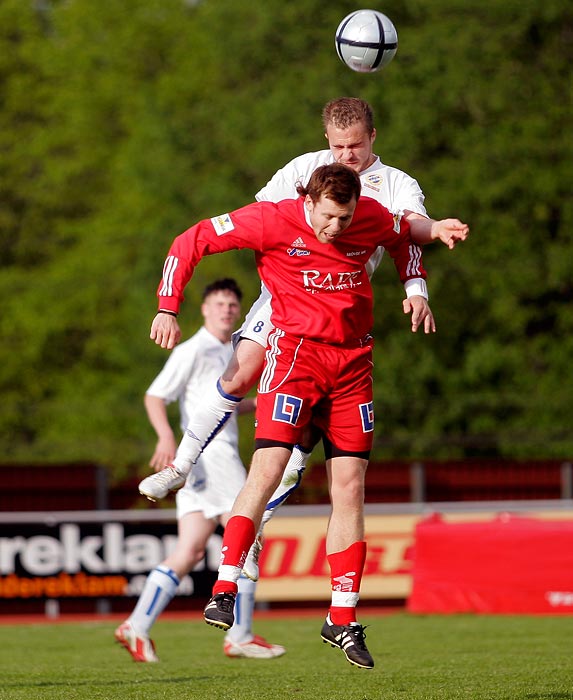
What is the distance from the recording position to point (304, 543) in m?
16.2

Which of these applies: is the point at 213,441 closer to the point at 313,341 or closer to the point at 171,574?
the point at 171,574

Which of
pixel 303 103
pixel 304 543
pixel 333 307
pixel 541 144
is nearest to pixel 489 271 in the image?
pixel 541 144

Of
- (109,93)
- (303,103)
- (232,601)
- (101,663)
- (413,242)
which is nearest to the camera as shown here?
(232,601)

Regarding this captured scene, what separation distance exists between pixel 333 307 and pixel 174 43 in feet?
116

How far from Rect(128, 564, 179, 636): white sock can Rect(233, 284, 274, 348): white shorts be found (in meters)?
2.96

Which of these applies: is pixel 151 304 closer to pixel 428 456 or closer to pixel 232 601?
pixel 428 456

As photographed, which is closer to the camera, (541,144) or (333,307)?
(333,307)

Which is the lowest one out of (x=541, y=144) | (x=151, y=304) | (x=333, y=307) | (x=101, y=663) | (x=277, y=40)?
(x=101, y=663)

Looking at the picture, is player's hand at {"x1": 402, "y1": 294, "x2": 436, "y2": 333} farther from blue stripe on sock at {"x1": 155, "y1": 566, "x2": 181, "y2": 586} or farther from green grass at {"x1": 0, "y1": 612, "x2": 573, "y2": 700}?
blue stripe on sock at {"x1": 155, "y1": 566, "x2": 181, "y2": 586}

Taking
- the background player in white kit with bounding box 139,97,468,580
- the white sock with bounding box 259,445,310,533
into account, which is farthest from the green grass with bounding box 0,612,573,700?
the white sock with bounding box 259,445,310,533

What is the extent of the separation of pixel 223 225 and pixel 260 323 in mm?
662

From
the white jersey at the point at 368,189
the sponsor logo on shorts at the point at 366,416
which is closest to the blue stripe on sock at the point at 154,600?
the white jersey at the point at 368,189

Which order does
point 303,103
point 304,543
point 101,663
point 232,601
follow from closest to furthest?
point 232,601 < point 101,663 < point 304,543 < point 303,103

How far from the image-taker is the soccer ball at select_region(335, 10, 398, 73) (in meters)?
8.23
